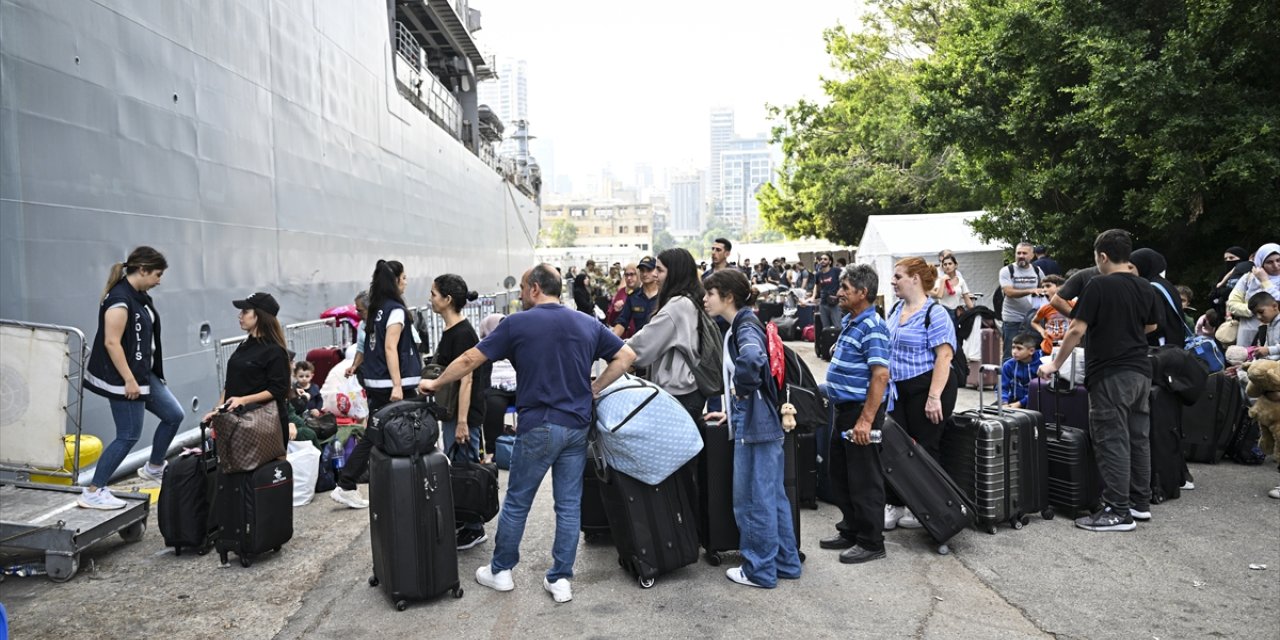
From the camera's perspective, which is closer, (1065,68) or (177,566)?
(177,566)

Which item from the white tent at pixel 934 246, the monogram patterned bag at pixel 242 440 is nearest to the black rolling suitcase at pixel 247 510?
the monogram patterned bag at pixel 242 440

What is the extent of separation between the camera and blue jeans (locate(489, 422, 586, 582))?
14.2 ft

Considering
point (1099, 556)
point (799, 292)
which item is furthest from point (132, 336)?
point (799, 292)

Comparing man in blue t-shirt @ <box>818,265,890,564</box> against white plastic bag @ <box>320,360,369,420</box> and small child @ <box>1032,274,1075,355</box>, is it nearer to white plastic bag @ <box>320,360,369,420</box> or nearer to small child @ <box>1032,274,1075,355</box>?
small child @ <box>1032,274,1075,355</box>

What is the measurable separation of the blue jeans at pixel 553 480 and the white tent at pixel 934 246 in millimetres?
13844

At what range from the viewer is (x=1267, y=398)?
6285mm

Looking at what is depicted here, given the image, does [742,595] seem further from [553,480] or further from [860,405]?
[860,405]

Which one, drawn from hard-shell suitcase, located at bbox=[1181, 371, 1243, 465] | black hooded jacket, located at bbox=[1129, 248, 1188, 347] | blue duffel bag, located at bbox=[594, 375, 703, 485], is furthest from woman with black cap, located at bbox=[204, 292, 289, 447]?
hard-shell suitcase, located at bbox=[1181, 371, 1243, 465]

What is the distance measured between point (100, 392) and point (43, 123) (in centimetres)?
238

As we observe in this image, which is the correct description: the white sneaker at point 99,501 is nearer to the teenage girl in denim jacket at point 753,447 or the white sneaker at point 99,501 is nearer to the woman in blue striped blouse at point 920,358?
the teenage girl in denim jacket at point 753,447

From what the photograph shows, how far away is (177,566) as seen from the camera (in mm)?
5156

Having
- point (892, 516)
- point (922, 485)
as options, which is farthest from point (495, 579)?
point (892, 516)

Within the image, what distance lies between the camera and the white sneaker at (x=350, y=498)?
6414 mm

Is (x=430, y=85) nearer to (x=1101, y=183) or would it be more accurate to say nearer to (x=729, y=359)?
(x=1101, y=183)
